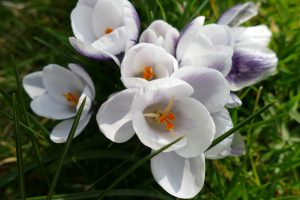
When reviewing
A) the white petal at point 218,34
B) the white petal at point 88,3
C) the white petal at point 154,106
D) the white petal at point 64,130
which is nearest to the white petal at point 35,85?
the white petal at point 64,130

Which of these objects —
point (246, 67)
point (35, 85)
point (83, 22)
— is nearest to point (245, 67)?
point (246, 67)

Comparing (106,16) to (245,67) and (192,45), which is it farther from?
(245,67)

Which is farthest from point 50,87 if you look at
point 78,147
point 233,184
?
point 233,184

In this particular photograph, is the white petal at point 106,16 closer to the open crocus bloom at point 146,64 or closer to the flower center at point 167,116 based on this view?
the open crocus bloom at point 146,64

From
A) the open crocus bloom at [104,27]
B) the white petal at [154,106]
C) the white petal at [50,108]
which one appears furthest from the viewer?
the white petal at [50,108]

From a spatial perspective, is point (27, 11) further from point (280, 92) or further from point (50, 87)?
point (280, 92)

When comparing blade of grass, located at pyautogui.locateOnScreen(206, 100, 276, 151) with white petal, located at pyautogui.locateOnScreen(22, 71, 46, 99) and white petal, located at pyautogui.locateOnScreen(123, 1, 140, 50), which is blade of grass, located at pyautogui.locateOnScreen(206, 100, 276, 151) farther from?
white petal, located at pyautogui.locateOnScreen(22, 71, 46, 99)
